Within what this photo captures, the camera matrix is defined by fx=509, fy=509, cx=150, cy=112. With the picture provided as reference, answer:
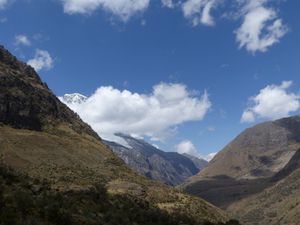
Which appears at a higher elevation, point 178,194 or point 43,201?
point 178,194

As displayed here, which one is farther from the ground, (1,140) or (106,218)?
(1,140)

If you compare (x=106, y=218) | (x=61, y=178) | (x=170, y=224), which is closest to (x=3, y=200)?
(x=106, y=218)

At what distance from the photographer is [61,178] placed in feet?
503

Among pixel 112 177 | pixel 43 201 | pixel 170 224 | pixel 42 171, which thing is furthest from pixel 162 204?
pixel 43 201

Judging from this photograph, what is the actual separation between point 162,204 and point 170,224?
2990 inches

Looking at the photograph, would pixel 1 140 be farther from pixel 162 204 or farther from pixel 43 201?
pixel 43 201

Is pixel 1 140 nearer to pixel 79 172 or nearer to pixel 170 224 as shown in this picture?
pixel 79 172

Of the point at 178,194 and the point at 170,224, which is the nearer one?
the point at 170,224

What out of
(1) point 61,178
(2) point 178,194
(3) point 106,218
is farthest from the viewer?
(2) point 178,194

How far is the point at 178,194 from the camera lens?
18862 centimetres

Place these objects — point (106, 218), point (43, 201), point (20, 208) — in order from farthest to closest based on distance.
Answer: point (106, 218) < point (43, 201) < point (20, 208)

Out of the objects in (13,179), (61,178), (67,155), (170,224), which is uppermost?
(67,155)

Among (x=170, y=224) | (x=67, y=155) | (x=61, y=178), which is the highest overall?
(x=67, y=155)

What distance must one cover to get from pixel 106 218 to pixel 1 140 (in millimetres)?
129281
